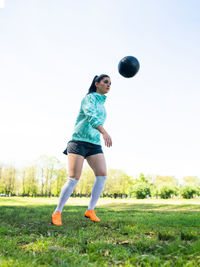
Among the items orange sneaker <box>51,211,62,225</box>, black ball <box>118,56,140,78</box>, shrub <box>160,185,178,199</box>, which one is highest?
black ball <box>118,56,140,78</box>

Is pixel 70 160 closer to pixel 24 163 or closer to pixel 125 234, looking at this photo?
pixel 125 234

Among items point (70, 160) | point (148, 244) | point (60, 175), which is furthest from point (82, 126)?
point (60, 175)

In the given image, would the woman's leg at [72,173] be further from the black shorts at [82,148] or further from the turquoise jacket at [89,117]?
the turquoise jacket at [89,117]

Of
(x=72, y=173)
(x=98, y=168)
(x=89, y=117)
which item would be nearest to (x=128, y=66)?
(x=89, y=117)

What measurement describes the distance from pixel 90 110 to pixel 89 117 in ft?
0.50

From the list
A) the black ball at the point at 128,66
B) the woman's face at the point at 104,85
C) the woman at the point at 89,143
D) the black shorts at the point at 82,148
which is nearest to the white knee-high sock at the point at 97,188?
the woman at the point at 89,143

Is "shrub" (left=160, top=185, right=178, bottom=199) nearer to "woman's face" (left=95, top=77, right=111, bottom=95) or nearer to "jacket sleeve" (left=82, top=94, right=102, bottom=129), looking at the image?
"woman's face" (left=95, top=77, right=111, bottom=95)

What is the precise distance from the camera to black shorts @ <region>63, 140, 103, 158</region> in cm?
433

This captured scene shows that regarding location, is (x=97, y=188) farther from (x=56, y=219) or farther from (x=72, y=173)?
(x=56, y=219)

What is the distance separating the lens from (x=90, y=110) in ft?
14.0

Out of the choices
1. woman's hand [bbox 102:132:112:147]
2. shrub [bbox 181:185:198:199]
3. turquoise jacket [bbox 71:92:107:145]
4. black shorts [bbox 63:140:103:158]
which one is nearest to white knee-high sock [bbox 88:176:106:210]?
black shorts [bbox 63:140:103:158]

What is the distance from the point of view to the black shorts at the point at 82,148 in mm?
4328

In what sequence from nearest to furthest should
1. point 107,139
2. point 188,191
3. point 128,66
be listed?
point 107,139
point 128,66
point 188,191

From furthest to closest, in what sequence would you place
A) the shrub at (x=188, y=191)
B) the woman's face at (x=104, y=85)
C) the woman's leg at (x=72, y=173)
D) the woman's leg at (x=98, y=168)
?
the shrub at (x=188, y=191) → the woman's face at (x=104, y=85) → the woman's leg at (x=98, y=168) → the woman's leg at (x=72, y=173)
